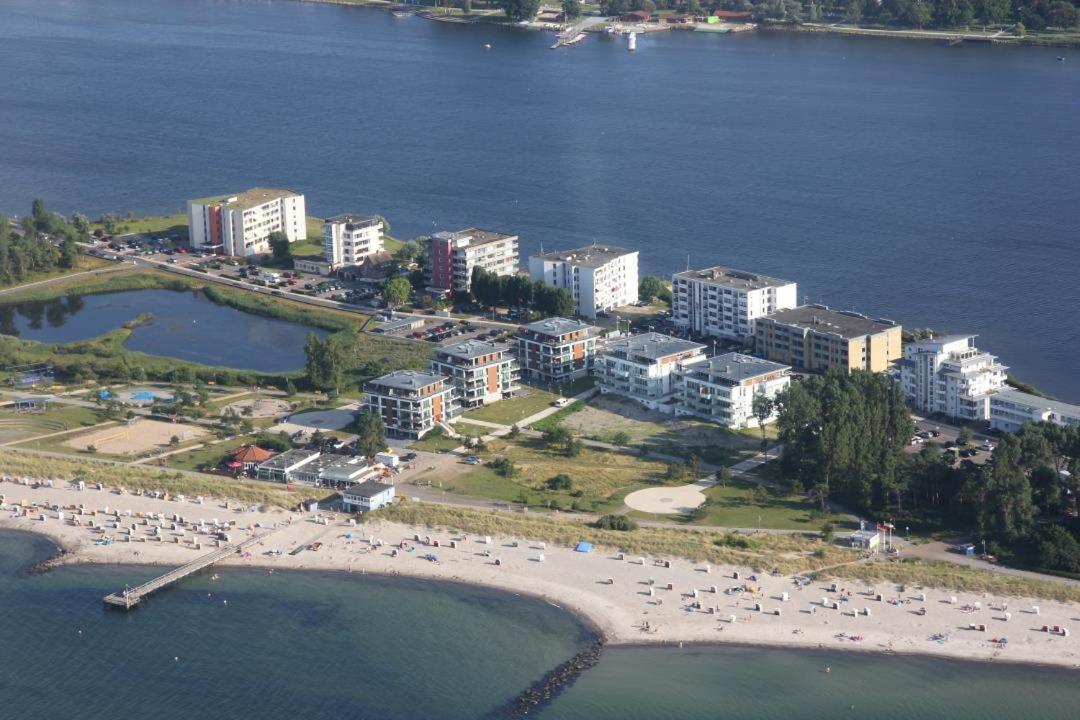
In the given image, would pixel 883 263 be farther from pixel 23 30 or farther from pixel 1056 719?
pixel 23 30

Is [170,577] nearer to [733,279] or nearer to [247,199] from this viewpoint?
[733,279]

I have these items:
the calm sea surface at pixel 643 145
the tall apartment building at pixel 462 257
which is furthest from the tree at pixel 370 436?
the calm sea surface at pixel 643 145

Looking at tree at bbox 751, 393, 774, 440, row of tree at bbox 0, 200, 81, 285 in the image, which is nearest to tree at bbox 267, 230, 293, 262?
row of tree at bbox 0, 200, 81, 285

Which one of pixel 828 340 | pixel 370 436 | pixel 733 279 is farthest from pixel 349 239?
pixel 828 340

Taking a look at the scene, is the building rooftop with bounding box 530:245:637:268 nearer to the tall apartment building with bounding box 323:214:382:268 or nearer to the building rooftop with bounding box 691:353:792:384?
the tall apartment building with bounding box 323:214:382:268

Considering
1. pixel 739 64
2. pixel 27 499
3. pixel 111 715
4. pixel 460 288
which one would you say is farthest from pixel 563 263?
pixel 739 64

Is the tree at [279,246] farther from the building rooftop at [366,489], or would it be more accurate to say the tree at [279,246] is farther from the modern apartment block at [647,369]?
the building rooftop at [366,489]
